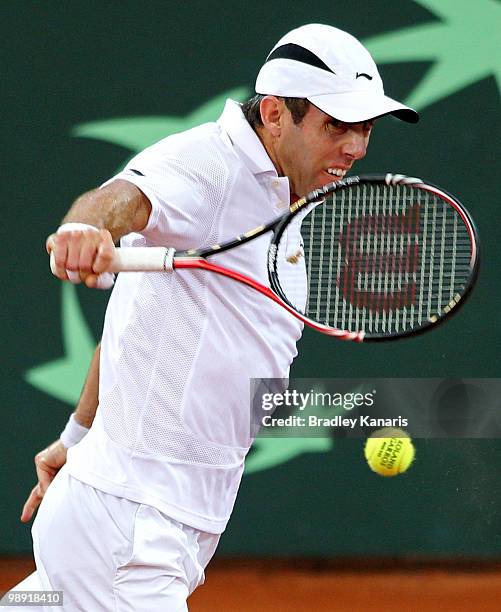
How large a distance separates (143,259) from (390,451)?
7.69 ft

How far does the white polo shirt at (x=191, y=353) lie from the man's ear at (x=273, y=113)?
0.07 meters

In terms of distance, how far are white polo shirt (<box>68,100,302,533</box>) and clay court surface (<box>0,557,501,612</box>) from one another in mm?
2311

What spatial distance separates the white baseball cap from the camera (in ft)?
7.41

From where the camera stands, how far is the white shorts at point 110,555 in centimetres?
214

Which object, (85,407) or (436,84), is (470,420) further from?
(85,407)

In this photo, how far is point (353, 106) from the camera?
225 cm

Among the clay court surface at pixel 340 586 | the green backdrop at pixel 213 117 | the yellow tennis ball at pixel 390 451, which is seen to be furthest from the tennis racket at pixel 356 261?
the clay court surface at pixel 340 586

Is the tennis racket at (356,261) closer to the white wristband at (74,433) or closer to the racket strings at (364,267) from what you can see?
the racket strings at (364,267)

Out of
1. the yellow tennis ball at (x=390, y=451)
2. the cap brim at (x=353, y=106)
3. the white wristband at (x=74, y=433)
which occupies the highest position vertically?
the cap brim at (x=353, y=106)

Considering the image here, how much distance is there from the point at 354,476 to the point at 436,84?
1.62 metres

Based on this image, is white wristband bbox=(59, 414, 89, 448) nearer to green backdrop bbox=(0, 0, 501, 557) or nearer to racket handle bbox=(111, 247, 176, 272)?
racket handle bbox=(111, 247, 176, 272)

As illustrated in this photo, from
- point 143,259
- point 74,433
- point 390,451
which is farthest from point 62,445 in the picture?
point 390,451

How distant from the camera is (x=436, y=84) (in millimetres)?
4504

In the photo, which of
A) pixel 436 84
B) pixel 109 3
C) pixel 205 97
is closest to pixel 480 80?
pixel 436 84
